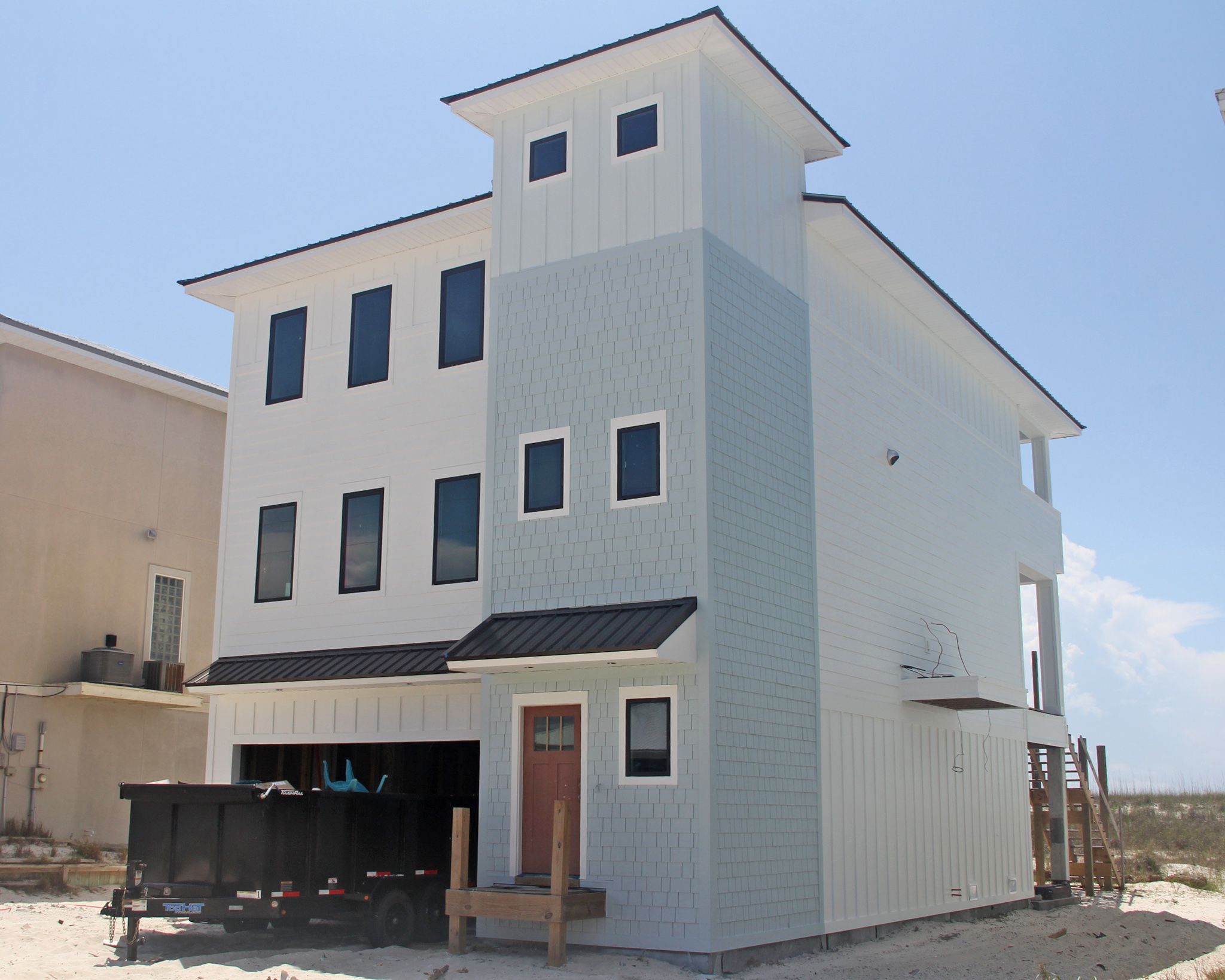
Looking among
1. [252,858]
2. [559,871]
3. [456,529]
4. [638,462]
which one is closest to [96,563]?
[456,529]

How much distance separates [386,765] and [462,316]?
7724 millimetres

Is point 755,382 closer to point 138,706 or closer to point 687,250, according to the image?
point 687,250

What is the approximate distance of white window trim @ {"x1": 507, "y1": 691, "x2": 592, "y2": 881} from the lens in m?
14.6

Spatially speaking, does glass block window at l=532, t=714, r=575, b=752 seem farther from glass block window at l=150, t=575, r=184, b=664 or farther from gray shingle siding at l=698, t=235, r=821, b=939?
glass block window at l=150, t=575, r=184, b=664

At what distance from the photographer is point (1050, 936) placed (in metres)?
18.9

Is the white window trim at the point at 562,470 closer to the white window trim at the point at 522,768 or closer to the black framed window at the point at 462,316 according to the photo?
the white window trim at the point at 522,768

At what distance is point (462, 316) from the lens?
61.5 feet

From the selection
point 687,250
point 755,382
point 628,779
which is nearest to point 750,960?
point 628,779

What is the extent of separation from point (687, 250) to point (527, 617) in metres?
4.79

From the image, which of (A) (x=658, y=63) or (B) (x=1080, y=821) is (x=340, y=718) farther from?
(B) (x=1080, y=821)

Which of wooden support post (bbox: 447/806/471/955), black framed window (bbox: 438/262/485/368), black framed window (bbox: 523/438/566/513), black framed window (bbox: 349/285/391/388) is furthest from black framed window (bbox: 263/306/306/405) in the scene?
wooden support post (bbox: 447/806/471/955)

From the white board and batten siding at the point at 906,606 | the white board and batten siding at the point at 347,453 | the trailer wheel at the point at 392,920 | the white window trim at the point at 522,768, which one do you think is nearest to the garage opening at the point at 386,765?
the white board and batten siding at the point at 347,453

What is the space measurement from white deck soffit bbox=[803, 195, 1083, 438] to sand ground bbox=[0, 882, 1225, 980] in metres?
9.76

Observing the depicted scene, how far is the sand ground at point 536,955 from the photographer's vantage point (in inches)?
520
